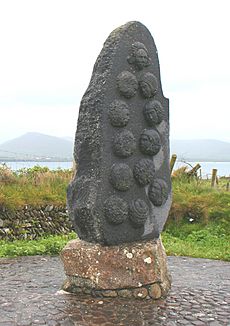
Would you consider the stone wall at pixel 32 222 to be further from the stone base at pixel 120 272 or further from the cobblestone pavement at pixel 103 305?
the stone base at pixel 120 272

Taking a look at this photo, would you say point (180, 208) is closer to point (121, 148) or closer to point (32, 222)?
point (32, 222)

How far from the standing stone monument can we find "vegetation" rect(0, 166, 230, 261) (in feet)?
13.7

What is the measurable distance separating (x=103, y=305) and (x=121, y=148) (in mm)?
1952

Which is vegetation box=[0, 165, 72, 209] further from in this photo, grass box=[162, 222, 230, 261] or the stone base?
the stone base

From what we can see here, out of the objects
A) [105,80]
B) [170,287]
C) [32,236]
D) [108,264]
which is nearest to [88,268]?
[108,264]

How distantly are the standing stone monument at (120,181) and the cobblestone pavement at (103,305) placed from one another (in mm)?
325

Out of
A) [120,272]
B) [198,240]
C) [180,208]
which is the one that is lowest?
[198,240]

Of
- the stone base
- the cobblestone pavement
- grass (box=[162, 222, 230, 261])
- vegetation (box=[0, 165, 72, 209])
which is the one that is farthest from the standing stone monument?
vegetation (box=[0, 165, 72, 209])

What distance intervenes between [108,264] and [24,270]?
2.23 meters

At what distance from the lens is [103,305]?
6.31 meters

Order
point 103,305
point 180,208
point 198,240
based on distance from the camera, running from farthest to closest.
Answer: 1. point 180,208
2. point 198,240
3. point 103,305

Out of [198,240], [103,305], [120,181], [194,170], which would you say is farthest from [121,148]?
[194,170]

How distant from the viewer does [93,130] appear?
6758 mm

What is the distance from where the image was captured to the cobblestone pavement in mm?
5688
